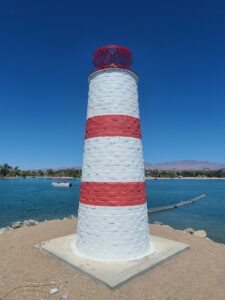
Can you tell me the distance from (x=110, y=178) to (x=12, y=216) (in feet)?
74.7

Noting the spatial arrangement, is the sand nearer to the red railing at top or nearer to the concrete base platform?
the concrete base platform

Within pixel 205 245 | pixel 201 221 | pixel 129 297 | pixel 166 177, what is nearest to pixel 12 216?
pixel 201 221

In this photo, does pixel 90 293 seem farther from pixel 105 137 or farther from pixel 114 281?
pixel 105 137

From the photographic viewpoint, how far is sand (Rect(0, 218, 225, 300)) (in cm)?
639

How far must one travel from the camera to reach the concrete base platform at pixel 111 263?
6812 millimetres

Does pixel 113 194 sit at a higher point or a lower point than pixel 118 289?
higher

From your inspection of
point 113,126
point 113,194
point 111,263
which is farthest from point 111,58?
point 111,263

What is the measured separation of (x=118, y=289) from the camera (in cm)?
647

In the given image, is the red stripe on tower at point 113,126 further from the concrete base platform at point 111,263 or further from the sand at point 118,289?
the sand at point 118,289

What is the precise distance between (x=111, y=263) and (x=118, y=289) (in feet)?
3.73

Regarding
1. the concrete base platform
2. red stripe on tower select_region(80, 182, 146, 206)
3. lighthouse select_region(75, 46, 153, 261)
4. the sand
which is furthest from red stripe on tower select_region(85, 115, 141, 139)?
the sand

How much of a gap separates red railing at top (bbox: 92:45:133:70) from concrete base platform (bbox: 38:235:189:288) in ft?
18.4

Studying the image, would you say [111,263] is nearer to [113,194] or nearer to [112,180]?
[113,194]

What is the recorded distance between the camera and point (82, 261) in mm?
7730
